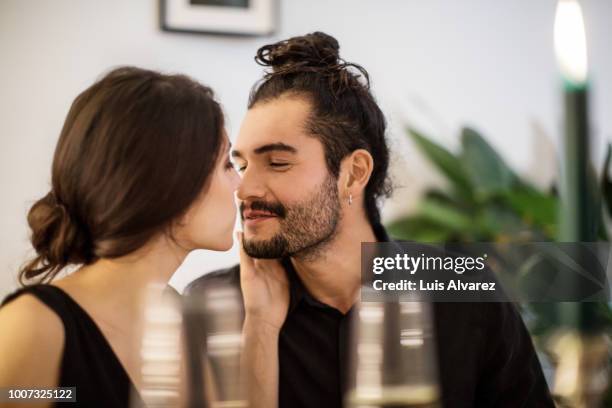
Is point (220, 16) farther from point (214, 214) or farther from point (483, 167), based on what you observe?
point (483, 167)

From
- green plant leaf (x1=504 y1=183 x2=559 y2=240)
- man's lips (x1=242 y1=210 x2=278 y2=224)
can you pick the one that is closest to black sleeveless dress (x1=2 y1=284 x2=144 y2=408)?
man's lips (x1=242 y1=210 x2=278 y2=224)

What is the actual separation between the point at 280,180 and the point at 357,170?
0.16 meters

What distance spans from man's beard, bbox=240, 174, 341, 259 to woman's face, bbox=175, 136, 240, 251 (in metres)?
0.09

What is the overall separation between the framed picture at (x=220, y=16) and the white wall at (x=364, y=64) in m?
0.02

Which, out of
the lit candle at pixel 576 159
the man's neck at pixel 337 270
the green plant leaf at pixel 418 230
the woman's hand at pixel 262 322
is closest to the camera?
the lit candle at pixel 576 159

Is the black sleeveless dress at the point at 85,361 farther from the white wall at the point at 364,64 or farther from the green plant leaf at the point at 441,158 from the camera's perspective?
the green plant leaf at the point at 441,158

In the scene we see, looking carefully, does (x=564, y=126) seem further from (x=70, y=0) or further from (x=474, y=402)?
(x=70, y=0)

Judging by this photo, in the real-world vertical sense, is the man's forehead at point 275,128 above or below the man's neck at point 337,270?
above

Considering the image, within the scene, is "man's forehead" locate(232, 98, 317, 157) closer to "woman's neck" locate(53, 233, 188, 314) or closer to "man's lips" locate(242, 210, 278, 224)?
"man's lips" locate(242, 210, 278, 224)

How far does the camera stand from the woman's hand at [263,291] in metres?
1.09

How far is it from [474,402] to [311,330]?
0.94 feet

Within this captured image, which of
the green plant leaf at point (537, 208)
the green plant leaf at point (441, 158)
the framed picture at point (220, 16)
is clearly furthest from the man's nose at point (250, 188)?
the green plant leaf at point (537, 208)

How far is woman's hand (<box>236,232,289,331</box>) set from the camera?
1.09 metres

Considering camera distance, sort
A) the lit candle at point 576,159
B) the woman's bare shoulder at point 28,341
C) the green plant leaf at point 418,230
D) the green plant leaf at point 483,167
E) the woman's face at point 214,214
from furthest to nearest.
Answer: the green plant leaf at point 483,167 < the green plant leaf at point 418,230 < the woman's face at point 214,214 < the woman's bare shoulder at point 28,341 < the lit candle at point 576,159
